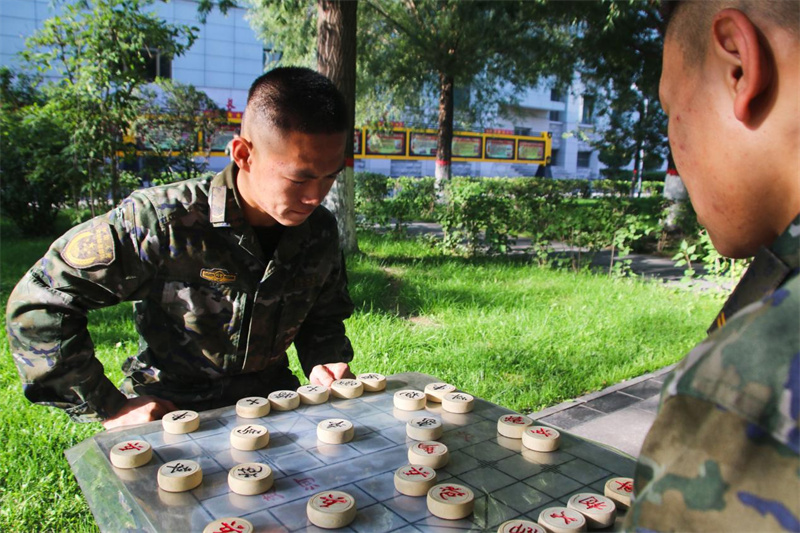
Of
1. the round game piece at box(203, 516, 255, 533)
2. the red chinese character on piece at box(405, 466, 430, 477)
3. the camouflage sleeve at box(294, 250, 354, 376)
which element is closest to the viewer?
the round game piece at box(203, 516, 255, 533)

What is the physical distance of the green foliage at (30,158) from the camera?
779 cm

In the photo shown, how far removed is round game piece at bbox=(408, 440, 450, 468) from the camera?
133 cm

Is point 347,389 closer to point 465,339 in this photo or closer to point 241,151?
point 241,151

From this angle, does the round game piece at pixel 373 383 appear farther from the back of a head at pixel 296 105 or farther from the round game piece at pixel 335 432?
the back of a head at pixel 296 105

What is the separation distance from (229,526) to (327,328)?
4.61 feet

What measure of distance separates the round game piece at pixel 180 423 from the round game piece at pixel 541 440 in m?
0.78

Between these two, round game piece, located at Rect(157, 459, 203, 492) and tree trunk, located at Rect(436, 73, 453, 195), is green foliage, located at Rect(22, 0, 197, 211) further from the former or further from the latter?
tree trunk, located at Rect(436, 73, 453, 195)

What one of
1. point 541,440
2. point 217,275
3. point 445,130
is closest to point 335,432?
point 541,440

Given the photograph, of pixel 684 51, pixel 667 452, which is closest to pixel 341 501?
pixel 667 452

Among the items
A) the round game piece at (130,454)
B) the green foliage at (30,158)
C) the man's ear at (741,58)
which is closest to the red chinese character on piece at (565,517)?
the man's ear at (741,58)

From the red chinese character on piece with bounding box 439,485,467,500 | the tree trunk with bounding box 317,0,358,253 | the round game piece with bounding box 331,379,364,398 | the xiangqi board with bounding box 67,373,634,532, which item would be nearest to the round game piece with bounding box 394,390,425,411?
the xiangqi board with bounding box 67,373,634,532

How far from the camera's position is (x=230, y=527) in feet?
3.47

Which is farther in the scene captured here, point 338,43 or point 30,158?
point 30,158

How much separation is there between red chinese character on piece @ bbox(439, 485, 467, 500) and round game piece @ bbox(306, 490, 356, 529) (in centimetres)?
17
